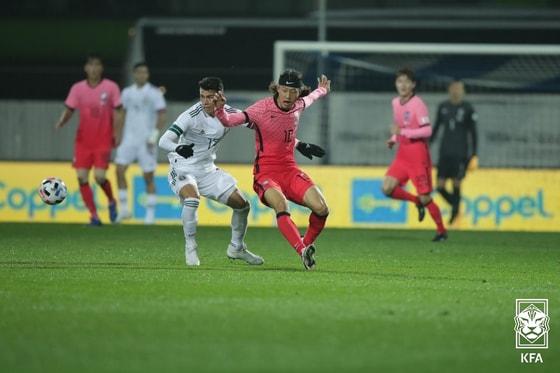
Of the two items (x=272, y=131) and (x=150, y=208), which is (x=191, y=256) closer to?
(x=272, y=131)

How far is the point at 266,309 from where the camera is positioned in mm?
9766

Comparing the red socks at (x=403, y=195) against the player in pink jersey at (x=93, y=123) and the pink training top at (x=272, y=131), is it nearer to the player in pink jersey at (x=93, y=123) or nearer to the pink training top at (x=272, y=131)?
the player in pink jersey at (x=93, y=123)

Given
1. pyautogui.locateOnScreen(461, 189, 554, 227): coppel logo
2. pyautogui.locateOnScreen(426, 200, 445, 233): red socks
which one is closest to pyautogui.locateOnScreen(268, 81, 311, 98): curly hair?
pyautogui.locateOnScreen(426, 200, 445, 233): red socks

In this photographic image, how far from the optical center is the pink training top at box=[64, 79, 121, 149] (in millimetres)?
19469

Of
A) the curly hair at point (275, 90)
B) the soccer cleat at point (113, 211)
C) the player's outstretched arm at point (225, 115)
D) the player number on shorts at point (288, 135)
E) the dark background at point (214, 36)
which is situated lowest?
the soccer cleat at point (113, 211)

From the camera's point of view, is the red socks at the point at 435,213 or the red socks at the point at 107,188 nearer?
the red socks at the point at 435,213

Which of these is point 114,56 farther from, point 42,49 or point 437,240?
point 437,240

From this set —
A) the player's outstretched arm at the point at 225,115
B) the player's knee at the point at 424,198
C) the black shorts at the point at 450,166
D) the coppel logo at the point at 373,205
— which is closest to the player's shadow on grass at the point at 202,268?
the player's outstretched arm at the point at 225,115

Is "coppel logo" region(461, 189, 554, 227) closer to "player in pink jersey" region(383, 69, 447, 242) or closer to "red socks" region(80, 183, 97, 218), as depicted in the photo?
"player in pink jersey" region(383, 69, 447, 242)

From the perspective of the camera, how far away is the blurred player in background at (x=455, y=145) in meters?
20.2

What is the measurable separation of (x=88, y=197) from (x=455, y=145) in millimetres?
5369

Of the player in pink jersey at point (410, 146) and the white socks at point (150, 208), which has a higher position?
the player in pink jersey at point (410, 146)

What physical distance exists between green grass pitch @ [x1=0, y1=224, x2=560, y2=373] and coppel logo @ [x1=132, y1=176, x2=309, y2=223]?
5203mm

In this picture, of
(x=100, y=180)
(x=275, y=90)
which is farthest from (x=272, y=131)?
(x=100, y=180)
